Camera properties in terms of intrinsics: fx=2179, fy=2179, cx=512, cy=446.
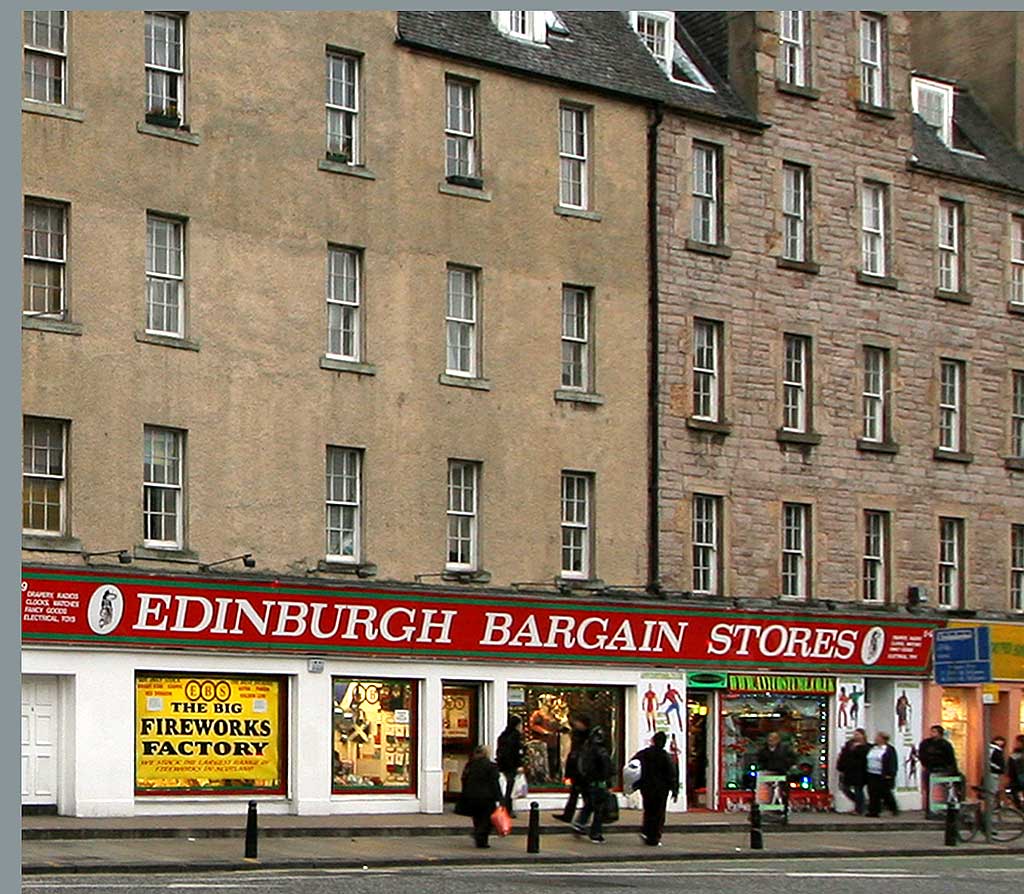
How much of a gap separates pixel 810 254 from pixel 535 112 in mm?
7358

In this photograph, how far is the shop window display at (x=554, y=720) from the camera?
3775cm

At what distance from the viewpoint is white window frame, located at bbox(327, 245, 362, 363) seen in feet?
116

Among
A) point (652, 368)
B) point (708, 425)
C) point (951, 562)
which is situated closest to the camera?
point (652, 368)

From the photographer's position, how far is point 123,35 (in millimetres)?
32625

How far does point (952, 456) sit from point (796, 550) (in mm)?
4894

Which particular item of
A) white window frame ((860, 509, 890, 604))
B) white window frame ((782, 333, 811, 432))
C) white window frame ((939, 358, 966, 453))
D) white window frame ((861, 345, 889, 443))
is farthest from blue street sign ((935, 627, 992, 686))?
white window frame ((939, 358, 966, 453))

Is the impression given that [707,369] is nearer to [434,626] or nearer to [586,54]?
[586,54]

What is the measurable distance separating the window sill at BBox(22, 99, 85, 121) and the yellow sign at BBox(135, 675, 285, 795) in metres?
8.35

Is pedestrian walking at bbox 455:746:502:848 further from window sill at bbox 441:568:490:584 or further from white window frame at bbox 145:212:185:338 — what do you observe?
white window frame at bbox 145:212:185:338

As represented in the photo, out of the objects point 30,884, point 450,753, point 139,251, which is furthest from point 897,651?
point 30,884

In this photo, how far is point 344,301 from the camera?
35.4 m

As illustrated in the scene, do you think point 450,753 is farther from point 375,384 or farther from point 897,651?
point 897,651

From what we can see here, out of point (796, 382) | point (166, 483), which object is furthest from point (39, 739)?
point (796, 382)

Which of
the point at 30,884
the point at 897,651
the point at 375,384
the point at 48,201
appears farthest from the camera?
the point at 897,651
